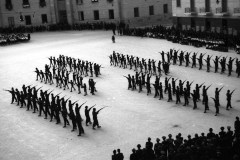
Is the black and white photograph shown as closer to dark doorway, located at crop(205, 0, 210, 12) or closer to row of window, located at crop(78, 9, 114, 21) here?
dark doorway, located at crop(205, 0, 210, 12)

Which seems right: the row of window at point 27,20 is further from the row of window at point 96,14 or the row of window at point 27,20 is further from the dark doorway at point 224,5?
the dark doorway at point 224,5

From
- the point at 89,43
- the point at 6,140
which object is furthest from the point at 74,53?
the point at 6,140

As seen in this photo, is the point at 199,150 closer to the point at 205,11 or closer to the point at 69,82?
the point at 69,82

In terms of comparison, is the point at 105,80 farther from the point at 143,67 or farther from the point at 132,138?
the point at 132,138

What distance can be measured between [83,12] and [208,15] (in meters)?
21.9

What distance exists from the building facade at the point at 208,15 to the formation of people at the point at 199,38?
7.87ft

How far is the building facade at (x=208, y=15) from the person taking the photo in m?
29.3

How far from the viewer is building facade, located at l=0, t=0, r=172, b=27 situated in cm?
4544

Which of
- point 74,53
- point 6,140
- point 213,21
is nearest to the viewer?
point 6,140

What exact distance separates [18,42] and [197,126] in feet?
102

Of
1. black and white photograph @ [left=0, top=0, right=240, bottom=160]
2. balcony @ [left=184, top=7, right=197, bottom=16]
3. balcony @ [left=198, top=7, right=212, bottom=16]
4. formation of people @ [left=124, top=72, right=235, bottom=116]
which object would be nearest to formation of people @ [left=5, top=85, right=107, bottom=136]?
black and white photograph @ [left=0, top=0, right=240, bottom=160]

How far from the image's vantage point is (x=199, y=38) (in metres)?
28.5

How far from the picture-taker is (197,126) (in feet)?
41.7

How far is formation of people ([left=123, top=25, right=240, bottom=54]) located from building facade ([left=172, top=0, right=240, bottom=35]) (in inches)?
94.4
